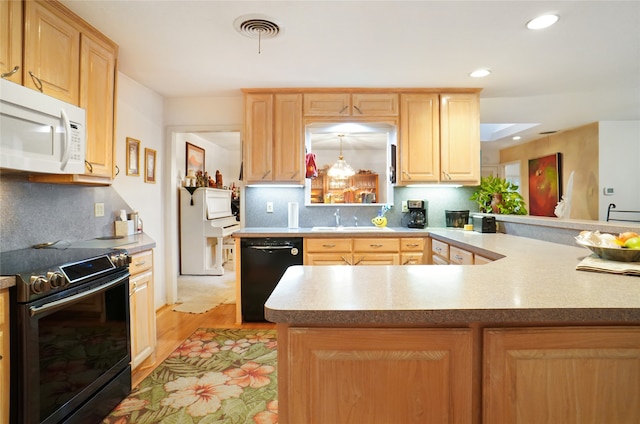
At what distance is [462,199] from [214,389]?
10.4 ft

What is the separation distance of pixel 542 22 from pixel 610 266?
1.65 m

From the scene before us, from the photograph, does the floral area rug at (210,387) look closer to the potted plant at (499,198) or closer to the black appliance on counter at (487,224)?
the black appliance on counter at (487,224)

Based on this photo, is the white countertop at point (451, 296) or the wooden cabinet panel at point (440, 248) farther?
the wooden cabinet panel at point (440, 248)

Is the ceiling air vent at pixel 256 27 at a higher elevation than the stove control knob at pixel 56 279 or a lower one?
higher

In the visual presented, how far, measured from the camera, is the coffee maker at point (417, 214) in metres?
3.40

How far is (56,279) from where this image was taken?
55.1 inches

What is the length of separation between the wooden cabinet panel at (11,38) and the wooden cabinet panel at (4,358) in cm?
113

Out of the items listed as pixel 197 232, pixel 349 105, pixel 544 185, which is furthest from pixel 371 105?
pixel 544 185

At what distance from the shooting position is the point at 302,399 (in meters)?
0.87

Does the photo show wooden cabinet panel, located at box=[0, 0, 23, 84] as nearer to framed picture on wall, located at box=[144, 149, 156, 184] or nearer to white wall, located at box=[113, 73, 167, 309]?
white wall, located at box=[113, 73, 167, 309]

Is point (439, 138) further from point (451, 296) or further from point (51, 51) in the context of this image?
point (51, 51)

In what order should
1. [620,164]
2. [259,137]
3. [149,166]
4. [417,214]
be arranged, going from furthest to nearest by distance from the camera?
[620,164] → [417,214] → [149,166] → [259,137]

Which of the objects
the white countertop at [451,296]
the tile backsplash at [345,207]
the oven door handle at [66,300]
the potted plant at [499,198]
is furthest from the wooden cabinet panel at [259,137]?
the potted plant at [499,198]

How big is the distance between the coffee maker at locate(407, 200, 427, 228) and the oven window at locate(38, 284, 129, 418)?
2.73 meters
